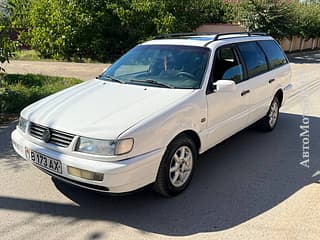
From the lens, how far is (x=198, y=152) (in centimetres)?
407

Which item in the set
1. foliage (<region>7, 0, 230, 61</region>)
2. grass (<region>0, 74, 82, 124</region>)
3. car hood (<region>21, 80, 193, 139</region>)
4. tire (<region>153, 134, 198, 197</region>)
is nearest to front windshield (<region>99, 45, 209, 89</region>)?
car hood (<region>21, 80, 193, 139</region>)

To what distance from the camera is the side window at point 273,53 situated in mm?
5832

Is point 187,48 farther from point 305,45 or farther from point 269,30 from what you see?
point 305,45

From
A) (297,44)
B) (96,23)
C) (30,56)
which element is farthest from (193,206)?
(297,44)

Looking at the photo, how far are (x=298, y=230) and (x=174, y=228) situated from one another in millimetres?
1136

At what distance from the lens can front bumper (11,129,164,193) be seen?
10.0ft

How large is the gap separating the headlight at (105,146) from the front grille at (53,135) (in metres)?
0.17

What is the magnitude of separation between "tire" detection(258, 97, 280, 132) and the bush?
15.3 ft

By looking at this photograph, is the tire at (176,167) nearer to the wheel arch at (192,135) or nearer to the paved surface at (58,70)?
the wheel arch at (192,135)

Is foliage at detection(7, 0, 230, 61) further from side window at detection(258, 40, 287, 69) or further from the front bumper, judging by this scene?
the front bumper

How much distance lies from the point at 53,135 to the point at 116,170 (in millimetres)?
784

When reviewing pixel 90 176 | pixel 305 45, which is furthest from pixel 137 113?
pixel 305 45

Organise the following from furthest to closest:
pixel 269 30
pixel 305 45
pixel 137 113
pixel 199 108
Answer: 1. pixel 305 45
2. pixel 269 30
3. pixel 199 108
4. pixel 137 113

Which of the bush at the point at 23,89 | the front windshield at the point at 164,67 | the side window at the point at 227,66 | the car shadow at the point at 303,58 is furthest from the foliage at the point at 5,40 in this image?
the car shadow at the point at 303,58
